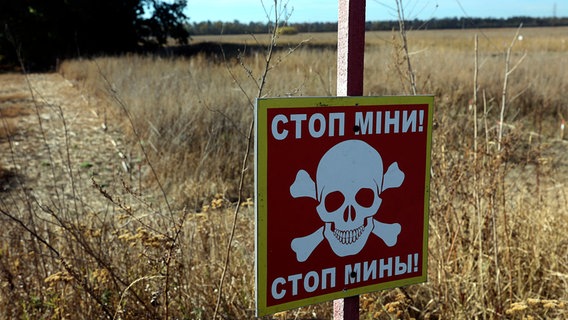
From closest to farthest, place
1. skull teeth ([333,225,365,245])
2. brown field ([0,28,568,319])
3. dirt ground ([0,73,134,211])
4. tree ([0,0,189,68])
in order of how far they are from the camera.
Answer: skull teeth ([333,225,365,245])
brown field ([0,28,568,319])
dirt ground ([0,73,134,211])
tree ([0,0,189,68])

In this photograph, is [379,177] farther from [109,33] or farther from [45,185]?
[109,33]

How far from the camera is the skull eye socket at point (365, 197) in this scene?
1.50 m

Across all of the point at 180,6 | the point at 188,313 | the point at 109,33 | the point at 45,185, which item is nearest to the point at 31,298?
the point at 188,313

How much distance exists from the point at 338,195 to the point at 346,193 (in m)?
0.02

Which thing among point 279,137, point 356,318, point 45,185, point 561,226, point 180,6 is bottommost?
point 45,185

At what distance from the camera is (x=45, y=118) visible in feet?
31.6

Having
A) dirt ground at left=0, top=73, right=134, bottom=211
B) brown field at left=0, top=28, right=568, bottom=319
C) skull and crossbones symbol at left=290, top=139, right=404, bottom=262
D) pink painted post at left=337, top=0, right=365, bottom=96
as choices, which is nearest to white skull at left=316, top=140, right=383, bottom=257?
skull and crossbones symbol at left=290, top=139, right=404, bottom=262

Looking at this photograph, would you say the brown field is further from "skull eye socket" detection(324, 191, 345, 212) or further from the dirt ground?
"skull eye socket" detection(324, 191, 345, 212)

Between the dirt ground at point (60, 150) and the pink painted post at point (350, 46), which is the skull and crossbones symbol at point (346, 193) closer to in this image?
the pink painted post at point (350, 46)

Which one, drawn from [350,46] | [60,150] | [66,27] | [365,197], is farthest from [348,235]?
[66,27]

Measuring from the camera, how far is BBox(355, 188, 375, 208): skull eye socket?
4.91ft

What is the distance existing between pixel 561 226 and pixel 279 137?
7.85 feet

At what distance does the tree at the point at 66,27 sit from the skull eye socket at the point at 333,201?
2242 cm

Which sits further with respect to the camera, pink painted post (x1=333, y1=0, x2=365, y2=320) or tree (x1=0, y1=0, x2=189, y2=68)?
tree (x1=0, y1=0, x2=189, y2=68)
